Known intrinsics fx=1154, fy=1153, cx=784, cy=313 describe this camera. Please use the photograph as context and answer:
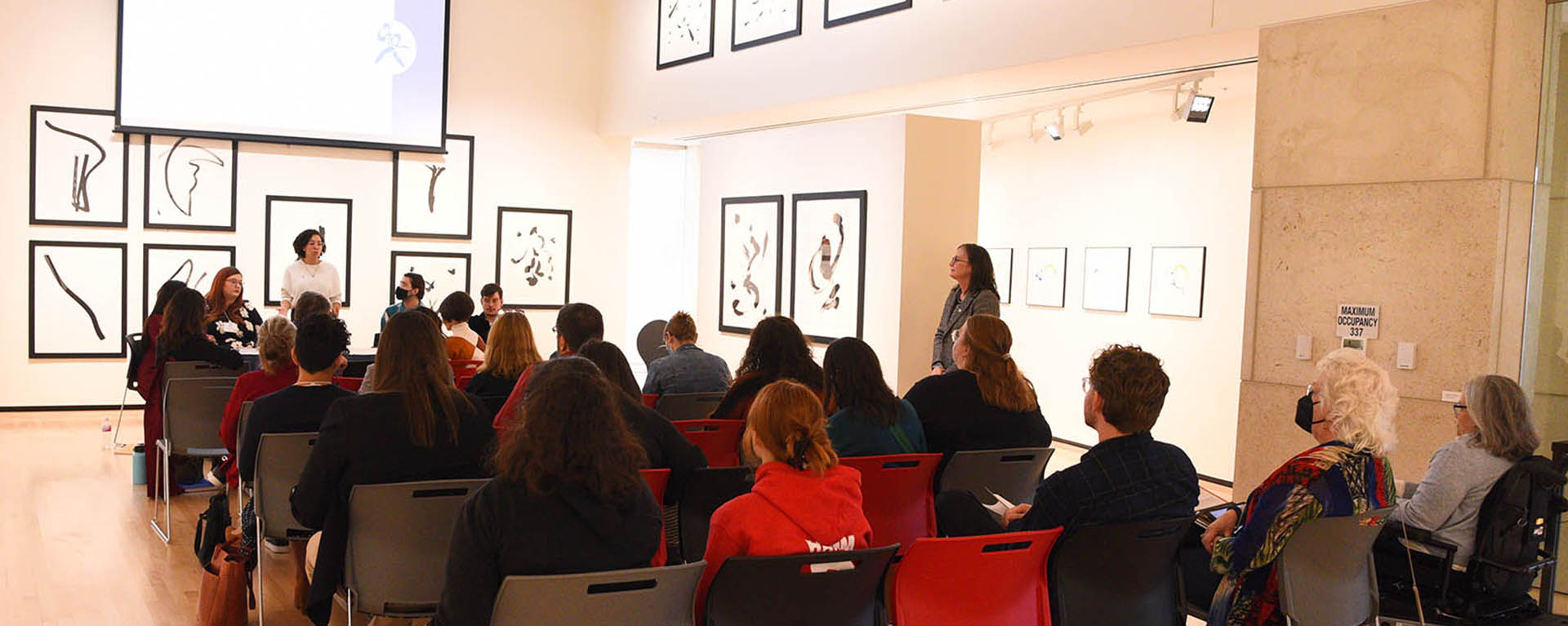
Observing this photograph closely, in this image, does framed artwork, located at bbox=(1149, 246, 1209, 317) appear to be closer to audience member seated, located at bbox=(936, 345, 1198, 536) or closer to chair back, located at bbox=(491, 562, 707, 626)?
audience member seated, located at bbox=(936, 345, 1198, 536)

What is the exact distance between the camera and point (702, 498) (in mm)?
3984

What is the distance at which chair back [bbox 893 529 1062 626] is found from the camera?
3000 millimetres

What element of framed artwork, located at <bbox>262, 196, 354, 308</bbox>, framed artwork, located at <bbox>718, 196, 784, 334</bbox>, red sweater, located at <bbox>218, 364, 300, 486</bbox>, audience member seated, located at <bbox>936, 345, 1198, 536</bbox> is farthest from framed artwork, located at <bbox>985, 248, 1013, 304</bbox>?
audience member seated, located at <bbox>936, 345, 1198, 536</bbox>

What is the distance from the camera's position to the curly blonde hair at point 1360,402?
11.4ft

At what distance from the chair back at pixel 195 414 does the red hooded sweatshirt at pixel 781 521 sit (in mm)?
4097

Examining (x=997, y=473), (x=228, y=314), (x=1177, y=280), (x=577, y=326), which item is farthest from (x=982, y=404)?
(x=1177, y=280)

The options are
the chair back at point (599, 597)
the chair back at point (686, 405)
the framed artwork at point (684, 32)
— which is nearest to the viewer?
the chair back at point (599, 597)

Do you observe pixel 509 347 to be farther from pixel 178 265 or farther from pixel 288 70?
pixel 288 70

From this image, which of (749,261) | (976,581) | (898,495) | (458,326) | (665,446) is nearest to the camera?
(976,581)

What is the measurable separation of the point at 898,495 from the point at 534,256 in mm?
9458

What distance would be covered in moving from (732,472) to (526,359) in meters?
1.53

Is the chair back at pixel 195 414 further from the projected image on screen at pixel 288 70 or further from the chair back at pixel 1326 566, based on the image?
the projected image on screen at pixel 288 70

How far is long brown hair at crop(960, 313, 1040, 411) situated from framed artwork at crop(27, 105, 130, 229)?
9.29 metres

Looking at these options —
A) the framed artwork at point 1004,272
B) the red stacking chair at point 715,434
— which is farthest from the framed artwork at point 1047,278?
the red stacking chair at point 715,434
